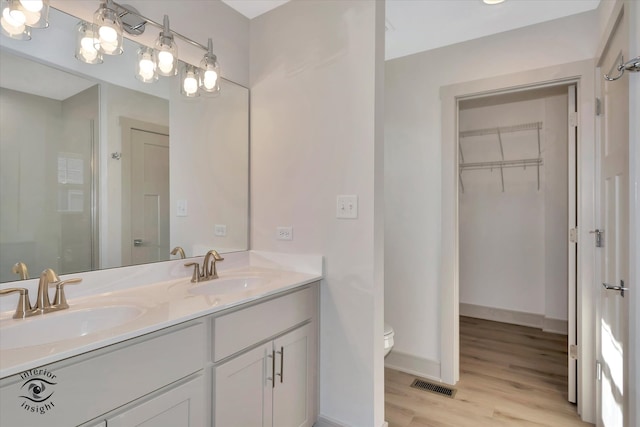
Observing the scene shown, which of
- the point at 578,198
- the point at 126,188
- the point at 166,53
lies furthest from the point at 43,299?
the point at 578,198

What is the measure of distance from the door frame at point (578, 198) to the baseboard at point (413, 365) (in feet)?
0.22

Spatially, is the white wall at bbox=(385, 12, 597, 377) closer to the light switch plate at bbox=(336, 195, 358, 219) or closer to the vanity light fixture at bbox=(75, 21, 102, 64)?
the light switch plate at bbox=(336, 195, 358, 219)

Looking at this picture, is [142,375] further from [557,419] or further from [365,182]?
[557,419]

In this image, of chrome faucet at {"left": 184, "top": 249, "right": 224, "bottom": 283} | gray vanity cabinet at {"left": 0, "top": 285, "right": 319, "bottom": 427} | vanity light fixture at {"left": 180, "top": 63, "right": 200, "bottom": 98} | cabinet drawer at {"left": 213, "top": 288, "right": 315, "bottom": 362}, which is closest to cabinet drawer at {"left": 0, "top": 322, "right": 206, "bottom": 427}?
gray vanity cabinet at {"left": 0, "top": 285, "right": 319, "bottom": 427}

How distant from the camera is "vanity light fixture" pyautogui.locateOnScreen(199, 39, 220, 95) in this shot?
1776mm

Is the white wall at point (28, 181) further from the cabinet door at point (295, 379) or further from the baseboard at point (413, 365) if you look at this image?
the baseboard at point (413, 365)

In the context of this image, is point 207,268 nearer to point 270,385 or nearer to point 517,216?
point 270,385

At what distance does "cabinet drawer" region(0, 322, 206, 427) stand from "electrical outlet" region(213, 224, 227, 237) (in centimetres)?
87

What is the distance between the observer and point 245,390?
1363mm

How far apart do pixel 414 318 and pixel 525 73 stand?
6.22 feet

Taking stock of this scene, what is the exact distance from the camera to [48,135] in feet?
4.27

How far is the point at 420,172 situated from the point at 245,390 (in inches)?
75.1

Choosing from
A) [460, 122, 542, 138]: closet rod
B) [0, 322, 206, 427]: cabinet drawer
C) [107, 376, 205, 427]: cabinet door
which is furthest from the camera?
[460, 122, 542, 138]: closet rod

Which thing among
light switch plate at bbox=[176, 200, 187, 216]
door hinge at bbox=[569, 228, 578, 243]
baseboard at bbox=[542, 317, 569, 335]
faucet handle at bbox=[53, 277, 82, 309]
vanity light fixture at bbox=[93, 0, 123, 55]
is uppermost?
vanity light fixture at bbox=[93, 0, 123, 55]
